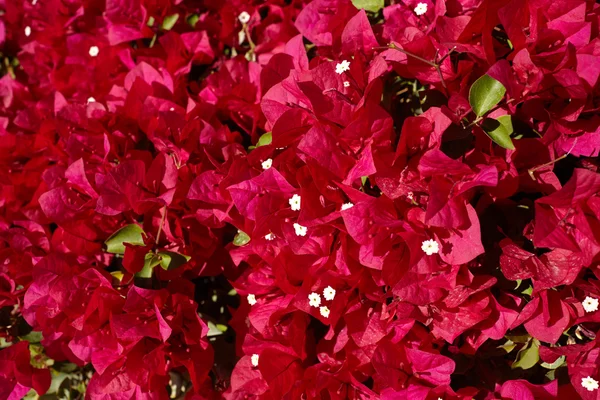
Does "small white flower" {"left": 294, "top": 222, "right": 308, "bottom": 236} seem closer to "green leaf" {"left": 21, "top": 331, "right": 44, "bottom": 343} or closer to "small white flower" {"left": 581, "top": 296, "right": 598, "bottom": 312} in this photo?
"small white flower" {"left": 581, "top": 296, "right": 598, "bottom": 312}

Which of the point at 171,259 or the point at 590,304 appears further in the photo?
the point at 171,259

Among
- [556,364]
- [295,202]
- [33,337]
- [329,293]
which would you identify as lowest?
[33,337]

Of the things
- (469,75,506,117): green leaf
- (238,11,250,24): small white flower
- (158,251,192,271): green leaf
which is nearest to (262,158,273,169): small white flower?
(158,251,192,271): green leaf

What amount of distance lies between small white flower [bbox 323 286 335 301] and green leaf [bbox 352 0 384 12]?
566 mm

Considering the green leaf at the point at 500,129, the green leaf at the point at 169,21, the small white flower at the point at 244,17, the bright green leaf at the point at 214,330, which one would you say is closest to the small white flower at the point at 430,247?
the green leaf at the point at 500,129

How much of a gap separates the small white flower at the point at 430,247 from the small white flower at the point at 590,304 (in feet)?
0.81

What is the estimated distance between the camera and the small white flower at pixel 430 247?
873mm

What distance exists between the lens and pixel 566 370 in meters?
0.98

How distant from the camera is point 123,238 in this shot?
1147 mm

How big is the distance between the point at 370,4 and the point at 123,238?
2.27 feet

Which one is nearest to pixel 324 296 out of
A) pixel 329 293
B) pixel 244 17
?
pixel 329 293

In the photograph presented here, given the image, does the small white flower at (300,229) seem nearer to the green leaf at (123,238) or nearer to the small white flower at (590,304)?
the green leaf at (123,238)

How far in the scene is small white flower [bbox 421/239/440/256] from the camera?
87 cm

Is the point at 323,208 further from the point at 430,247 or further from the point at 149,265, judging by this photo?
the point at 149,265
